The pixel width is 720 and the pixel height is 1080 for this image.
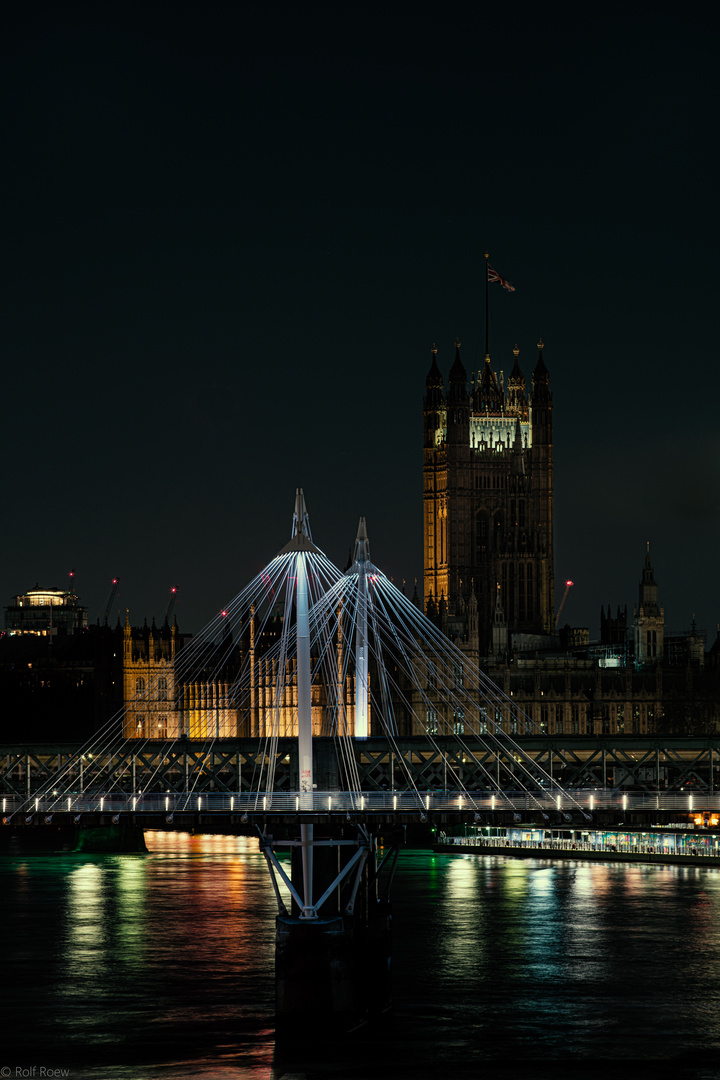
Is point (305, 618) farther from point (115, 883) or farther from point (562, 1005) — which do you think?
point (115, 883)

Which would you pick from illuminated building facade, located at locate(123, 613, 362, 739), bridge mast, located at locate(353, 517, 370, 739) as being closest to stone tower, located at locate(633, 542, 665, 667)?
illuminated building facade, located at locate(123, 613, 362, 739)

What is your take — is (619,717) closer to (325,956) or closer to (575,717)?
(575,717)

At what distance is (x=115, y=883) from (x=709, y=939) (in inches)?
1506

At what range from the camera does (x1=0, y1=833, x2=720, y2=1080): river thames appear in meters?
55.1

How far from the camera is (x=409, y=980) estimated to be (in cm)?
6856

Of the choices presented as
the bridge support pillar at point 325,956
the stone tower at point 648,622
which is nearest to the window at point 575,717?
the stone tower at point 648,622

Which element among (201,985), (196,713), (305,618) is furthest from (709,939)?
(196,713)

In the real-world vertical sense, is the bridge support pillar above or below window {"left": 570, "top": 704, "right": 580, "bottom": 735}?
below

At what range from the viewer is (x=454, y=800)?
219ft

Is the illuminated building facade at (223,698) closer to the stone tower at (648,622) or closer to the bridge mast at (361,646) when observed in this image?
the stone tower at (648,622)

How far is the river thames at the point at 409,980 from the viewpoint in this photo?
55.1m

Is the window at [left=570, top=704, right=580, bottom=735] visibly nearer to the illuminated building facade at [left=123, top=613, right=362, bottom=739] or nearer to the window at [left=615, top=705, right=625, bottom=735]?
the window at [left=615, top=705, right=625, bottom=735]

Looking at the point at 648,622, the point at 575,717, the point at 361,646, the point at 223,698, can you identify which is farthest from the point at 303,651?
the point at 648,622

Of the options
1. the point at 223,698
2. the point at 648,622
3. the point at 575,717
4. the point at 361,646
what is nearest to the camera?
the point at 361,646
